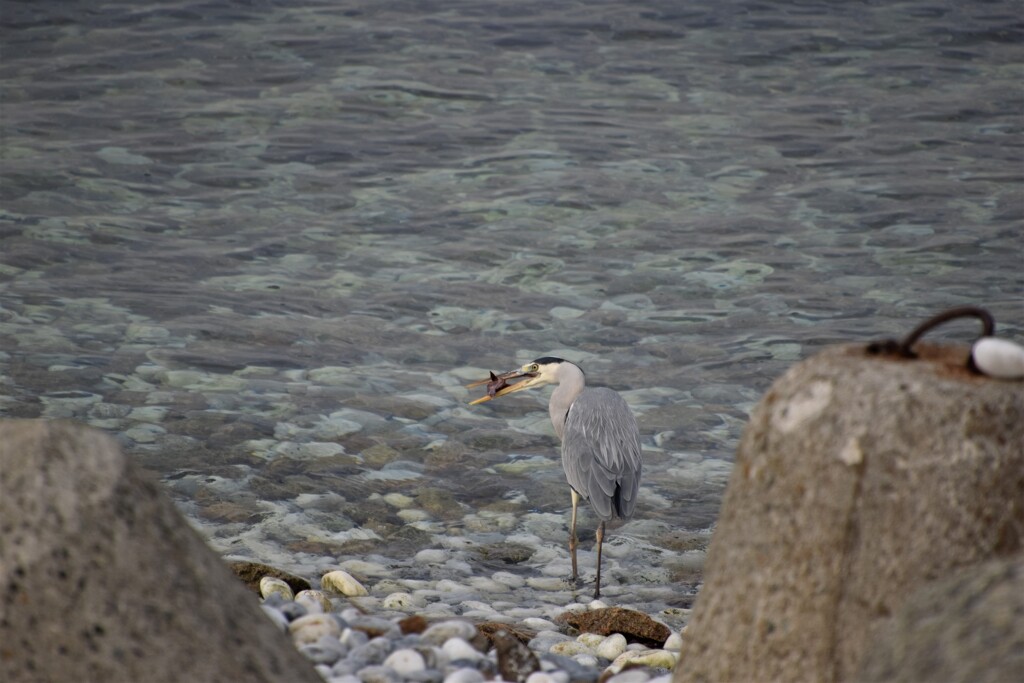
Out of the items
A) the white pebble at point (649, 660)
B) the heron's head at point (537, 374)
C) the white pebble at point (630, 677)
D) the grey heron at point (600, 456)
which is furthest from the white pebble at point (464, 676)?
the heron's head at point (537, 374)

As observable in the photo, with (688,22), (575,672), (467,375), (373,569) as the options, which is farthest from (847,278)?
(688,22)

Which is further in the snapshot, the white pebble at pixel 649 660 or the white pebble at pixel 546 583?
the white pebble at pixel 546 583

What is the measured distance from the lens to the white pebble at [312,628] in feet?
12.4

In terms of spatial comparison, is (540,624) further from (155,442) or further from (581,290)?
(581,290)

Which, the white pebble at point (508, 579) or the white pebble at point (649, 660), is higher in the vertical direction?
the white pebble at point (649, 660)

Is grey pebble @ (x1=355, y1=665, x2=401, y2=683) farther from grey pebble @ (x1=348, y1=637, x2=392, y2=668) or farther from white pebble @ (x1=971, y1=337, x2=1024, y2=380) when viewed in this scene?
white pebble @ (x1=971, y1=337, x2=1024, y2=380)

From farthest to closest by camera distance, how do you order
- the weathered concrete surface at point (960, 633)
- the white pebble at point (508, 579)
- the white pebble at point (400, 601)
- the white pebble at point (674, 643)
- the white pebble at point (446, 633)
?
1. the white pebble at point (508, 579)
2. the white pebble at point (400, 601)
3. the white pebble at point (674, 643)
4. the white pebble at point (446, 633)
5. the weathered concrete surface at point (960, 633)

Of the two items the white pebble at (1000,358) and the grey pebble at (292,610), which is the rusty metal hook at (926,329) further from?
the grey pebble at (292,610)

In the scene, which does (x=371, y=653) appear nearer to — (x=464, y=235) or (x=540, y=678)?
(x=540, y=678)

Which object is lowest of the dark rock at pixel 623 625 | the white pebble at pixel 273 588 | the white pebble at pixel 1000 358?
the dark rock at pixel 623 625

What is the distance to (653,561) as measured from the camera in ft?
19.7

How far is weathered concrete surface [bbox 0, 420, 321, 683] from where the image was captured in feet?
7.97

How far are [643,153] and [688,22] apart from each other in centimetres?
586

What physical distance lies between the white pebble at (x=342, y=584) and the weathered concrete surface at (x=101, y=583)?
271 centimetres
